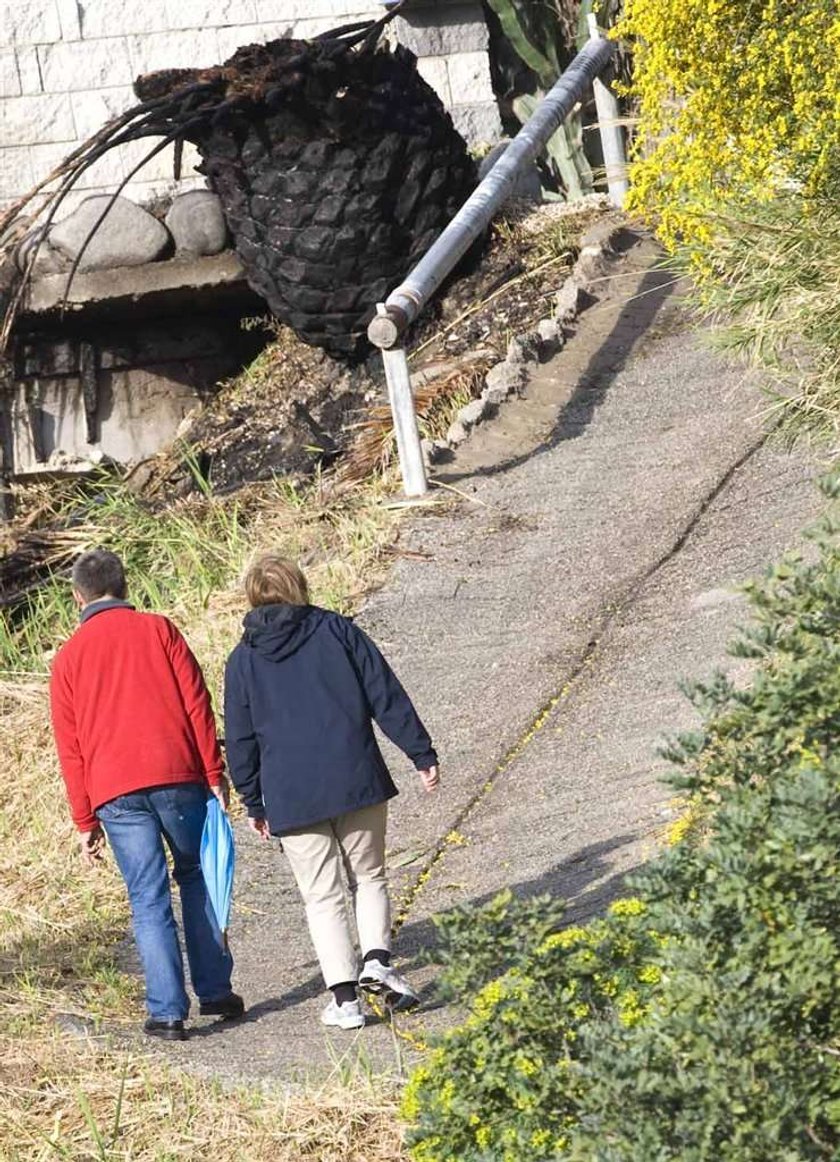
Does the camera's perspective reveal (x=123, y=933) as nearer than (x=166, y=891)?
No

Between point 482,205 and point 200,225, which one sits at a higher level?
point 200,225

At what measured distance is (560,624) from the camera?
24.9ft

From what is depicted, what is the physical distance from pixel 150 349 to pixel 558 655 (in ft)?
20.0

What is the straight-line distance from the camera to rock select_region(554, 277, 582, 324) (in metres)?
10.1

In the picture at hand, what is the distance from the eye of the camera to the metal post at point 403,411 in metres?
8.64

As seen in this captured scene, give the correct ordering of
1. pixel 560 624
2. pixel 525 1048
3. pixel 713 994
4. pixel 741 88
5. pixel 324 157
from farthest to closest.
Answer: pixel 324 157
pixel 560 624
pixel 741 88
pixel 525 1048
pixel 713 994

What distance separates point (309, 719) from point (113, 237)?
733cm

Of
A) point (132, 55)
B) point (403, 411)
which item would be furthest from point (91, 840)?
point (132, 55)

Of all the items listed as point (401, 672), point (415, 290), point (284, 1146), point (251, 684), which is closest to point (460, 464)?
point (415, 290)

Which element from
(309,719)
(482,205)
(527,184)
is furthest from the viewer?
(527,184)

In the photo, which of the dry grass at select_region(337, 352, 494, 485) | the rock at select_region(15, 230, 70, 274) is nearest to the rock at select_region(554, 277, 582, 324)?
the dry grass at select_region(337, 352, 494, 485)

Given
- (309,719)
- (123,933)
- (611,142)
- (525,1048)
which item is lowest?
(123,933)

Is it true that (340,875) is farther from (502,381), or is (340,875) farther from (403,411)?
(502,381)

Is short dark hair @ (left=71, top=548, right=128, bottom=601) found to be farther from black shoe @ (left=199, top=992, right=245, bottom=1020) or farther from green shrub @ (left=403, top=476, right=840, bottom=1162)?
green shrub @ (left=403, top=476, right=840, bottom=1162)
